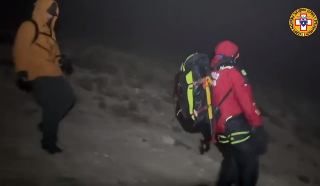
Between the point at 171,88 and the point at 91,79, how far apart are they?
222 centimetres

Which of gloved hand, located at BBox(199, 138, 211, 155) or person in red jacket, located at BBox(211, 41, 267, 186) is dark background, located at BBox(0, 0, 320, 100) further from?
person in red jacket, located at BBox(211, 41, 267, 186)

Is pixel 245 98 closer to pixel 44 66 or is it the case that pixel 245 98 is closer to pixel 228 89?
pixel 228 89

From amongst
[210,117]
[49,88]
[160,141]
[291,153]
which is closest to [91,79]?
[160,141]

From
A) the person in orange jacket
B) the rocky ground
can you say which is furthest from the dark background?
the person in orange jacket

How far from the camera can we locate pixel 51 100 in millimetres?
5664

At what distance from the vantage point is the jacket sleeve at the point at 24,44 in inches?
209

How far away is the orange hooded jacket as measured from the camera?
5.32 metres

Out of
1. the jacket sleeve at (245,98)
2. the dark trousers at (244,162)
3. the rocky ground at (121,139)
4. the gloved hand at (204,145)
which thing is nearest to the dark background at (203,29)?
the rocky ground at (121,139)

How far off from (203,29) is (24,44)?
18274 mm

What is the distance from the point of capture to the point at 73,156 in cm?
616

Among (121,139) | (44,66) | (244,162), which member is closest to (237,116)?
(244,162)

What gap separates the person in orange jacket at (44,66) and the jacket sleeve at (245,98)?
2.66 meters

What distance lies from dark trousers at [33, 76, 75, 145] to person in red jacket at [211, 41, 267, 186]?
7.89 ft

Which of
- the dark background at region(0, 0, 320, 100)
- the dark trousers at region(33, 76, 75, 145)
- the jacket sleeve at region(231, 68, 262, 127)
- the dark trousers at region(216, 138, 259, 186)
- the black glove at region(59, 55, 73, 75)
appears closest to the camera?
the jacket sleeve at region(231, 68, 262, 127)
